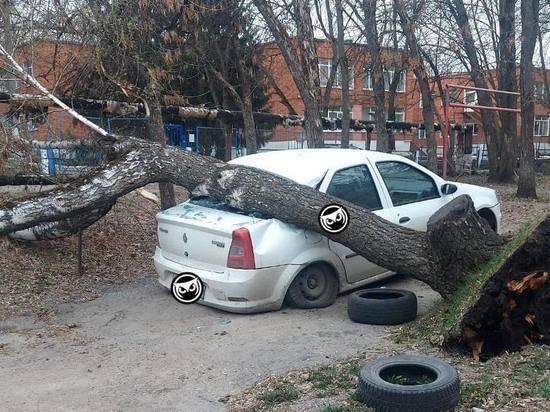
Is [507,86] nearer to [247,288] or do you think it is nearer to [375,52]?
[375,52]

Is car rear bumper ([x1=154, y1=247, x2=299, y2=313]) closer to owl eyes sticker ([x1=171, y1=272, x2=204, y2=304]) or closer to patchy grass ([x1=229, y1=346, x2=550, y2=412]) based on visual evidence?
owl eyes sticker ([x1=171, y1=272, x2=204, y2=304])

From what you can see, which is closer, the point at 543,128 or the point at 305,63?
the point at 305,63

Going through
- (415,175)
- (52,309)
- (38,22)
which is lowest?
(52,309)

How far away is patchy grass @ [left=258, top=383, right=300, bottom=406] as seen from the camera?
408 cm

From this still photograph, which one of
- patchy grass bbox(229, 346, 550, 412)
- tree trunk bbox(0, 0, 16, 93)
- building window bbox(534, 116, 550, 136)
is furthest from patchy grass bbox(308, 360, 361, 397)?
building window bbox(534, 116, 550, 136)

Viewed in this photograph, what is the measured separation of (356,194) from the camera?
686cm

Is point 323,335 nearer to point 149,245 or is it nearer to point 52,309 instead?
point 52,309

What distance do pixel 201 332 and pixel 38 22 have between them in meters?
5.87

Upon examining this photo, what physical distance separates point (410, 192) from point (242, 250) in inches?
96.3

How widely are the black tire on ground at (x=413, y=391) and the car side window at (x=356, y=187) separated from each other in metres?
2.92

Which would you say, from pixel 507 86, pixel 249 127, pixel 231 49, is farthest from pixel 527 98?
pixel 231 49

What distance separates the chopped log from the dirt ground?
1.05 ft

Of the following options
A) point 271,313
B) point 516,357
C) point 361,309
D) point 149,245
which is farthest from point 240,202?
point 149,245

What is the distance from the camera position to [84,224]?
8.18 meters
